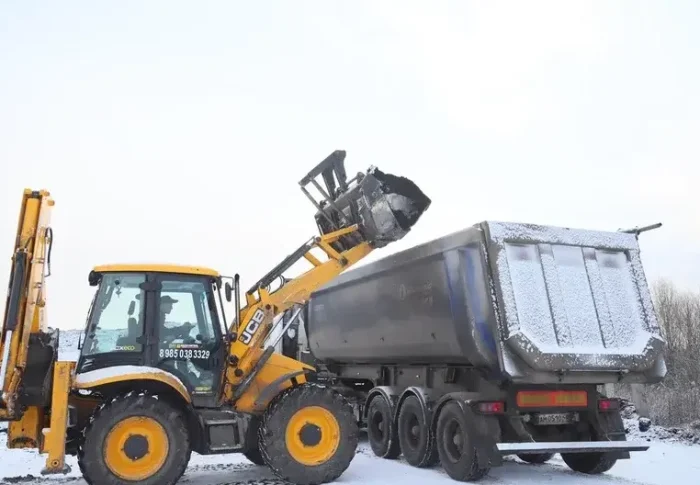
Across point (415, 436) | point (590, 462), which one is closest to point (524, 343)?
point (590, 462)

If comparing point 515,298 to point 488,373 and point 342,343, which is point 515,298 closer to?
point 488,373

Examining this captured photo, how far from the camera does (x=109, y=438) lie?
6633 millimetres

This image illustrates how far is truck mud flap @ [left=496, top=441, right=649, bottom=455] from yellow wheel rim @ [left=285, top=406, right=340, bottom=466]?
6.15 ft

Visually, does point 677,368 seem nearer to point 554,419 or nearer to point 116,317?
point 554,419

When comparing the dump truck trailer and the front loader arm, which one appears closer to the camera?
the dump truck trailer

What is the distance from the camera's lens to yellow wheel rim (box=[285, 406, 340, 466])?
7.42m

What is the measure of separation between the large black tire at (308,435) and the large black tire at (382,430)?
192 centimetres

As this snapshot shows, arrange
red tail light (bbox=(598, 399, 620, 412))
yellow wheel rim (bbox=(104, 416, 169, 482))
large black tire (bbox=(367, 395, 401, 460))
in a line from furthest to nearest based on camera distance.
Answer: large black tire (bbox=(367, 395, 401, 460)) < red tail light (bbox=(598, 399, 620, 412)) < yellow wheel rim (bbox=(104, 416, 169, 482))

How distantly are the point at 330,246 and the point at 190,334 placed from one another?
2156mm

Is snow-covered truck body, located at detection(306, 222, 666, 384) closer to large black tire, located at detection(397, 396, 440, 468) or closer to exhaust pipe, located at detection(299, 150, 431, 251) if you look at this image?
exhaust pipe, located at detection(299, 150, 431, 251)

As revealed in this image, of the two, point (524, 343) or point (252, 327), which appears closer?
point (524, 343)

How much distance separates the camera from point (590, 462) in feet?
26.8

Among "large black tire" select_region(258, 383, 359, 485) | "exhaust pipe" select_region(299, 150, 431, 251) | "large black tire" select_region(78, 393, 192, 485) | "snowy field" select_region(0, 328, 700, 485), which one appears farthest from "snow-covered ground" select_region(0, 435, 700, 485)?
"exhaust pipe" select_region(299, 150, 431, 251)

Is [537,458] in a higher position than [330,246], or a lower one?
lower
